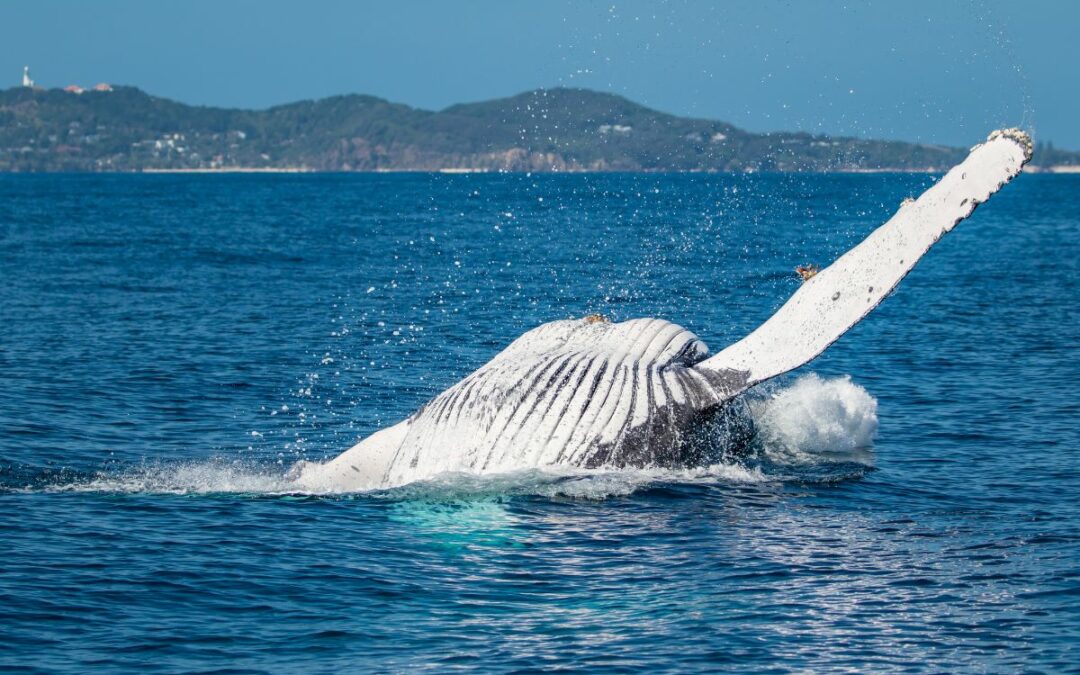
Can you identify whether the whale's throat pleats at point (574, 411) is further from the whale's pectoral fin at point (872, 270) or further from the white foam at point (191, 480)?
the white foam at point (191, 480)

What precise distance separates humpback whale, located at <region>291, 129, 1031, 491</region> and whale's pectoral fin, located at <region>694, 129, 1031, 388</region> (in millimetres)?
13

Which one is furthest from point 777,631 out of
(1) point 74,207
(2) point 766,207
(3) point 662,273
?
(1) point 74,207

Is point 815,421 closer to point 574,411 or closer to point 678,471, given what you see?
point 678,471

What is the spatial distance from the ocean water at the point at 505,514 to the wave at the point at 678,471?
47mm

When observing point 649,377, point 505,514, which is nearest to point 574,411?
point 649,377

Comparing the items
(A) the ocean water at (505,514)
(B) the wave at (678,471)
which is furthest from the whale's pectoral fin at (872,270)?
(A) the ocean water at (505,514)

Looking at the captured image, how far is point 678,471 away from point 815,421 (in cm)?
415

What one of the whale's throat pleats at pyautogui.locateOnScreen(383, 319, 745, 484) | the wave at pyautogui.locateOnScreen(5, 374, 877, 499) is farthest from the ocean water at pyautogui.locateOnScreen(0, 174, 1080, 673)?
the whale's throat pleats at pyautogui.locateOnScreen(383, 319, 745, 484)

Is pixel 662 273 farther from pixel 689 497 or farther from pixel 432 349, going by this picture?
Result: pixel 689 497

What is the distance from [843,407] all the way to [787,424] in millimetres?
1028

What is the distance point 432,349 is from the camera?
28719 mm

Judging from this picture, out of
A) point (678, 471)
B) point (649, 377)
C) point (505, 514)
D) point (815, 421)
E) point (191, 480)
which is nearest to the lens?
point (505, 514)

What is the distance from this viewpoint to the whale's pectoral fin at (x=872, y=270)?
48.5 ft

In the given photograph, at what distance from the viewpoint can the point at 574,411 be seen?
15461 millimetres
